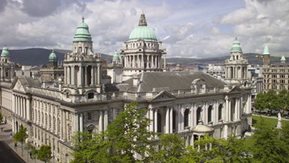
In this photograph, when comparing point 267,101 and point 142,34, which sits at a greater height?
point 142,34

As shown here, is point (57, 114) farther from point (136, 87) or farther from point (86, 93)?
point (136, 87)

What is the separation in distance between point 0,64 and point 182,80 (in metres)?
72.4

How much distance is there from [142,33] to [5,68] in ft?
181

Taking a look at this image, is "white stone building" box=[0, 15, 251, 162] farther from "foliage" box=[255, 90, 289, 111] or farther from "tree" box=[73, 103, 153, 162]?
"foliage" box=[255, 90, 289, 111]

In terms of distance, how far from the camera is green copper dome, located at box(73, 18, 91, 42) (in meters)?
64.6

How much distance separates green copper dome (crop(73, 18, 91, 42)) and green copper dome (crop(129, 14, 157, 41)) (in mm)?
35484

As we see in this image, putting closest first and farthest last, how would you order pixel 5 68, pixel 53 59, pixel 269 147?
pixel 269 147 < pixel 5 68 < pixel 53 59

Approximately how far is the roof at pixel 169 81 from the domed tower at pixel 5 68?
63.4 metres

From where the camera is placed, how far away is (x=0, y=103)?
128 metres

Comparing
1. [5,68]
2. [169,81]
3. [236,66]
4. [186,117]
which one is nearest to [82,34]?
[169,81]

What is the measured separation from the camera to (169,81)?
3088 inches

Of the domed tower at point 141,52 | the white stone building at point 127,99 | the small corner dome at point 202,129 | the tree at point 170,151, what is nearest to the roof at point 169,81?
the white stone building at point 127,99

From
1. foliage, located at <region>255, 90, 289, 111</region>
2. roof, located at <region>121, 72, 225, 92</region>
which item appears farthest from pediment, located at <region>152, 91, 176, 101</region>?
foliage, located at <region>255, 90, 289, 111</region>

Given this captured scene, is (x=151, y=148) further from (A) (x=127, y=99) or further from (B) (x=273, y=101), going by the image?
(B) (x=273, y=101)
